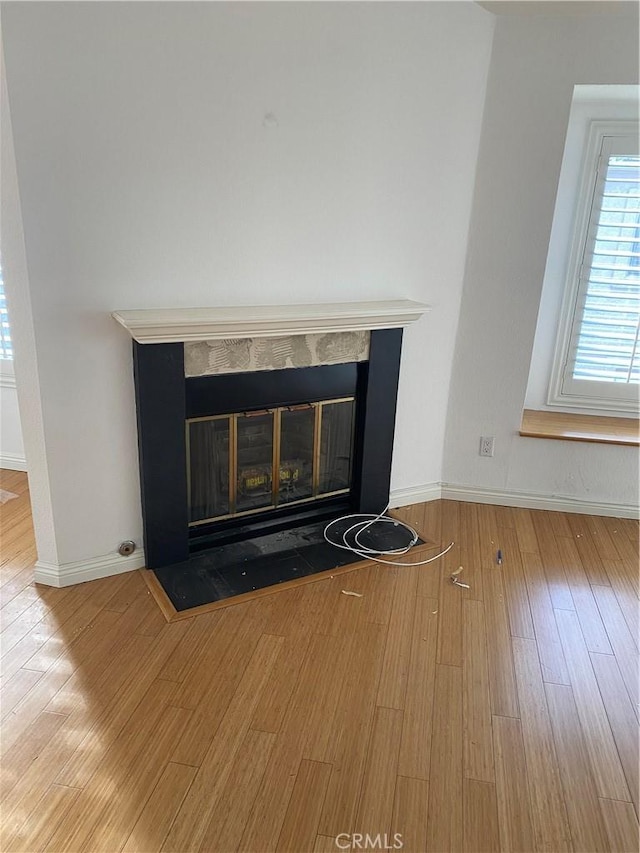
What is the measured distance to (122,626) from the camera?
228 centimetres

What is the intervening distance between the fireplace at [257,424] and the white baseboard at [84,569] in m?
0.09

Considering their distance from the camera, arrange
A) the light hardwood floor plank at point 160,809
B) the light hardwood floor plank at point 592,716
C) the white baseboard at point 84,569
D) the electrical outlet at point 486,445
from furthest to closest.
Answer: the electrical outlet at point 486,445
the white baseboard at point 84,569
the light hardwood floor plank at point 592,716
the light hardwood floor plank at point 160,809

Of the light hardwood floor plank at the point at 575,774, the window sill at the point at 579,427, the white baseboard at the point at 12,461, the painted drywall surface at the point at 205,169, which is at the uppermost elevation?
the painted drywall surface at the point at 205,169

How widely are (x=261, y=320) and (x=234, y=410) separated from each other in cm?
46

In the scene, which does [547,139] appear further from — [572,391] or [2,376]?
[2,376]

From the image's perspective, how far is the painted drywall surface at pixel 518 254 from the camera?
8.71 feet

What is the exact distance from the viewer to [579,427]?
3289 mm

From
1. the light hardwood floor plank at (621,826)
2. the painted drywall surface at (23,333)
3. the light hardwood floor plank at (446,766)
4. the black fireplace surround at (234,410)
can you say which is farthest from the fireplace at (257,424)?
the light hardwood floor plank at (621,826)

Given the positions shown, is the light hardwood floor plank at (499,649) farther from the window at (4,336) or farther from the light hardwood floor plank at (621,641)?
the window at (4,336)

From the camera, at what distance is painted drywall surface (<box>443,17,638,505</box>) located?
2654mm

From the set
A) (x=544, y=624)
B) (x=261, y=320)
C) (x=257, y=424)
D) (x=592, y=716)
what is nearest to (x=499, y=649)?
(x=544, y=624)

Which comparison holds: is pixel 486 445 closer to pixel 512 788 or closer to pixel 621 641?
pixel 621 641

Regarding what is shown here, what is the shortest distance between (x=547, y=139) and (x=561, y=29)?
1.40 ft

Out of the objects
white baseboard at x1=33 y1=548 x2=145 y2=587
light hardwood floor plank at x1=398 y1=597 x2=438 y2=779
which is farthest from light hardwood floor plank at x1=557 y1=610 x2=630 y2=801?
white baseboard at x1=33 y1=548 x2=145 y2=587
